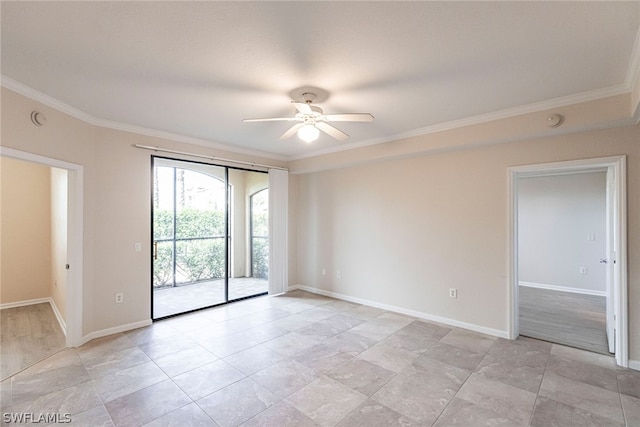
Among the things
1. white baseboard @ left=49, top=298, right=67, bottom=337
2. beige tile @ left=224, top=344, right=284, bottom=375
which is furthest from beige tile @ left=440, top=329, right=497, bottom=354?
white baseboard @ left=49, top=298, right=67, bottom=337

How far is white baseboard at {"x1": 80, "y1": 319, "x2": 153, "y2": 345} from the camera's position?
3.49 m

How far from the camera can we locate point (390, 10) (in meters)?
1.70

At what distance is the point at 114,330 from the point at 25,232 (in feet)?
9.34

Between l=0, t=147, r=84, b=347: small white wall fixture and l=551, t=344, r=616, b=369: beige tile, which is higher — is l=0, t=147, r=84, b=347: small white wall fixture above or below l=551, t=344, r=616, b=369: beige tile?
above

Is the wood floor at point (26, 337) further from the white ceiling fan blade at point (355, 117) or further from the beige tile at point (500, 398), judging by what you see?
the beige tile at point (500, 398)

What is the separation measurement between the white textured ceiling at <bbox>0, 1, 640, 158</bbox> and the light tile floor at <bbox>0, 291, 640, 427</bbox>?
2713mm

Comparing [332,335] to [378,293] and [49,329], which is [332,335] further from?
[49,329]

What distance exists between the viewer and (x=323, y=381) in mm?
2670

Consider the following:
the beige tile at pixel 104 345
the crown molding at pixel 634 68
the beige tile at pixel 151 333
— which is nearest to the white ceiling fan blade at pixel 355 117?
the crown molding at pixel 634 68

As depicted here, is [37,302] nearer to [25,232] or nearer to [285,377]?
[25,232]

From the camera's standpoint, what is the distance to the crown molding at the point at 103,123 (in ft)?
8.63

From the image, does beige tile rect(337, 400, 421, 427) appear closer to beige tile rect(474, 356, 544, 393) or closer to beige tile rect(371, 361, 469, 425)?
beige tile rect(371, 361, 469, 425)

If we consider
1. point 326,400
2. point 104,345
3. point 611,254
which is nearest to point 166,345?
point 104,345

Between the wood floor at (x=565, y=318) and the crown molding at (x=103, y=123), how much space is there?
5.03 m
